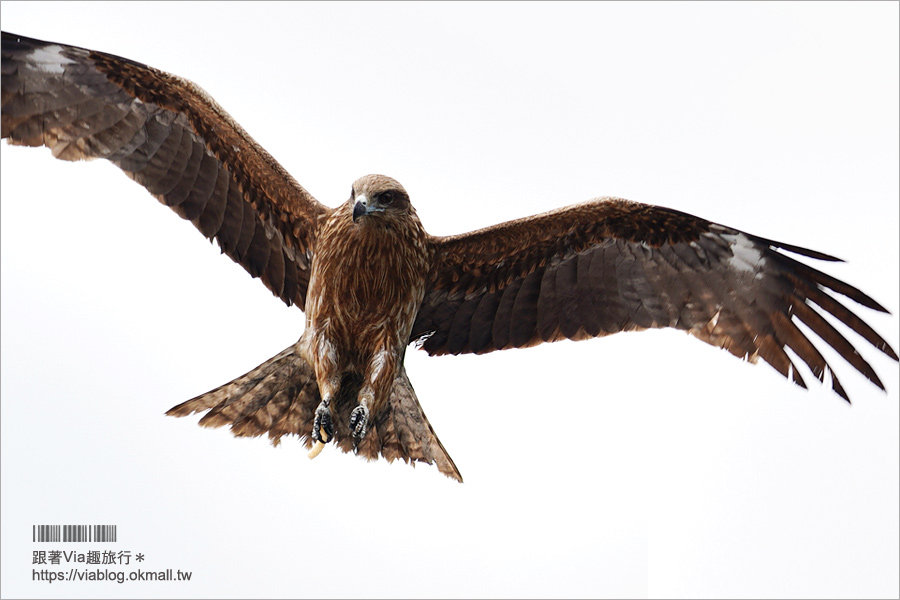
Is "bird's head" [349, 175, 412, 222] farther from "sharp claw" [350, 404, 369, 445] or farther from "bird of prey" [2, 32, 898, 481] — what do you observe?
"sharp claw" [350, 404, 369, 445]

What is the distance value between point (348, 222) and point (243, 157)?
0.85m

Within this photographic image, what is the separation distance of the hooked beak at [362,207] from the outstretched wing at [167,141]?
0.61 meters

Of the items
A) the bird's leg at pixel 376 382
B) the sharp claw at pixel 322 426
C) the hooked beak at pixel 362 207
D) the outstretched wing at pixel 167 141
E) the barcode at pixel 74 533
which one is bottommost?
the barcode at pixel 74 533

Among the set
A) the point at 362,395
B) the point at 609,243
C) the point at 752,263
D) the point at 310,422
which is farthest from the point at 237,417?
the point at 752,263

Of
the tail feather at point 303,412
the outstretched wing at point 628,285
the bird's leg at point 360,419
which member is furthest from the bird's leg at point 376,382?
the outstretched wing at point 628,285

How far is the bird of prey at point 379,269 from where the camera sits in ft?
17.5

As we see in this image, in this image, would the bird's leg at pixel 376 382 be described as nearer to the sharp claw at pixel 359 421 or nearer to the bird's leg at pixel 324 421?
the sharp claw at pixel 359 421

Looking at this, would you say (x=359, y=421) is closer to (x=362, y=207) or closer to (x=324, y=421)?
(x=324, y=421)

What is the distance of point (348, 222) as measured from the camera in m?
5.29

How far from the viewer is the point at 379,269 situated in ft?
17.3

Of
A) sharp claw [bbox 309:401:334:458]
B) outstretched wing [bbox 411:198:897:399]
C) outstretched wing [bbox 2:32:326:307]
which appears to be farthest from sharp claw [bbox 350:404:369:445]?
outstretched wing [bbox 2:32:326:307]

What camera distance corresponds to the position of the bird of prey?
5.33 meters

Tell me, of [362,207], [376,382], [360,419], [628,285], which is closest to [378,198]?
[362,207]

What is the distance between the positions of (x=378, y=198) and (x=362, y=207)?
0.14 meters
